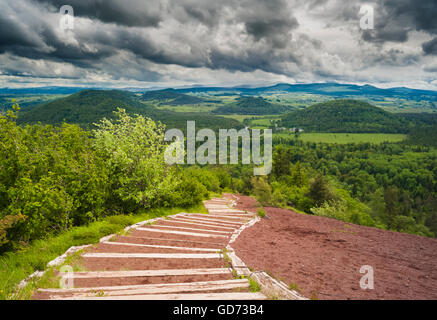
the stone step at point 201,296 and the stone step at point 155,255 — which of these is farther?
the stone step at point 155,255

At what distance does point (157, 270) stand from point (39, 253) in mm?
3851

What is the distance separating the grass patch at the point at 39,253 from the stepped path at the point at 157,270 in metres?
0.46

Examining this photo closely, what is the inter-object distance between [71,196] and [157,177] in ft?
14.0

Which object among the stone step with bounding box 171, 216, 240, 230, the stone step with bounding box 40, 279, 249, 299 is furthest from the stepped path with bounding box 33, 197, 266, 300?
the stone step with bounding box 171, 216, 240, 230

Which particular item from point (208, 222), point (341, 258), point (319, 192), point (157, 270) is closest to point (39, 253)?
point (157, 270)

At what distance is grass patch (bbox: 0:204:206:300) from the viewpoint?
16.4ft

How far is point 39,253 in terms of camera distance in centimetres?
650

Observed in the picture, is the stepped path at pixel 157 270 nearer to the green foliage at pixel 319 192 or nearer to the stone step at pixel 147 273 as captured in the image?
the stone step at pixel 147 273

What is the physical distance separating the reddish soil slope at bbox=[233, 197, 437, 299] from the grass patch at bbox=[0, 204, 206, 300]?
194 inches

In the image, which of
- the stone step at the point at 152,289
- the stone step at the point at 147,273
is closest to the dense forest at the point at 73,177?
the stone step at the point at 147,273

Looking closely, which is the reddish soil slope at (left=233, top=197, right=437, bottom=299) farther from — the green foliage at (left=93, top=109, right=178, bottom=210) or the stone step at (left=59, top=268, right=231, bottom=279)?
the green foliage at (left=93, top=109, right=178, bottom=210)

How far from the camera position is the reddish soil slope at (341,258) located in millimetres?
5239
